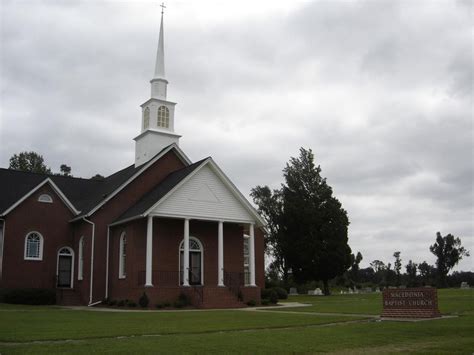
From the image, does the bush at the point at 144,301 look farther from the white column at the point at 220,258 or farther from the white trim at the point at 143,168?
the white trim at the point at 143,168

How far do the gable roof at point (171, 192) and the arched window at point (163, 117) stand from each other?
541cm

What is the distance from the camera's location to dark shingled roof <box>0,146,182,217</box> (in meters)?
36.6

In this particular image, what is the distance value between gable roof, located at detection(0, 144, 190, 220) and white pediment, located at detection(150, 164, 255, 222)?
4.77m

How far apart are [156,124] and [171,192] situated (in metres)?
9.39

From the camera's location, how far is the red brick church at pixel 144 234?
31656 mm

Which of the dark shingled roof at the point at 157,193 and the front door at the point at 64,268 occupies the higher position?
the dark shingled roof at the point at 157,193


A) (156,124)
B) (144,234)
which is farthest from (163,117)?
(144,234)

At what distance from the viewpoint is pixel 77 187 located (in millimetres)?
41469

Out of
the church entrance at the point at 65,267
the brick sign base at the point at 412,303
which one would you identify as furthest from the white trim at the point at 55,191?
the brick sign base at the point at 412,303

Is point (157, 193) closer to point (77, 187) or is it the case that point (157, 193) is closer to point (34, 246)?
point (34, 246)

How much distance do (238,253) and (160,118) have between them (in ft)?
36.4

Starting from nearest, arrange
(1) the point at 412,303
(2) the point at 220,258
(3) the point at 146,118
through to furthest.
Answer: (1) the point at 412,303 → (2) the point at 220,258 → (3) the point at 146,118

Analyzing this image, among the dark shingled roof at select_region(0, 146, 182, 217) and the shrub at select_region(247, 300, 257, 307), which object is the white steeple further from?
the shrub at select_region(247, 300, 257, 307)

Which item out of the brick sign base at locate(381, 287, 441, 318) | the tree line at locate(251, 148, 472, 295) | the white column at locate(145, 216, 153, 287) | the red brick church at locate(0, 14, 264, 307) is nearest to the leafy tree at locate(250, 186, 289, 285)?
the tree line at locate(251, 148, 472, 295)
